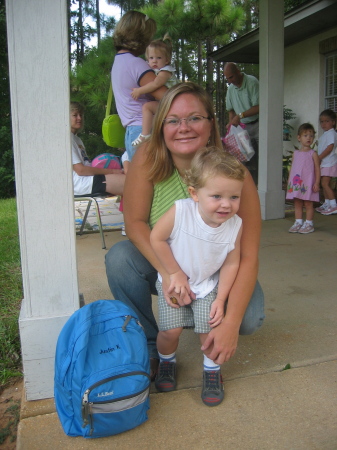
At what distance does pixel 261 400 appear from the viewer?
1.85 metres

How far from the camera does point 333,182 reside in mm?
6617

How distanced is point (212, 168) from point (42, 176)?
0.66 m

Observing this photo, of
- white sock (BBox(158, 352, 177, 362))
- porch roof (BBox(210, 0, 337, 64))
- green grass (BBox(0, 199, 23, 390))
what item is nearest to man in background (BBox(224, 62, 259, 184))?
porch roof (BBox(210, 0, 337, 64))

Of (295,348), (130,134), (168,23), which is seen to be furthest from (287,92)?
(295,348)

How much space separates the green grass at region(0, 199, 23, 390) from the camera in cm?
227

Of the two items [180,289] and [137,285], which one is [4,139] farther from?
[180,289]

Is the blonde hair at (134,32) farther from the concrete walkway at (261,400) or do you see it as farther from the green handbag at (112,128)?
the concrete walkway at (261,400)

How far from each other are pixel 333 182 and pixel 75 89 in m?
6.61

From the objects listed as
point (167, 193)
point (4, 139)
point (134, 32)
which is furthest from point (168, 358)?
point (4, 139)

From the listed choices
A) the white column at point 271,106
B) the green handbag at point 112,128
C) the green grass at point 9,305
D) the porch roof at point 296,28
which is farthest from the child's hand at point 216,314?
the porch roof at point 296,28

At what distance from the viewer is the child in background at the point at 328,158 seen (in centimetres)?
573

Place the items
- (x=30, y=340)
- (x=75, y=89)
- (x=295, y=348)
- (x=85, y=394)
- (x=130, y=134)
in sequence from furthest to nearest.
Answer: (x=75, y=89) → (x=130, y=134) → (x=295, y=348) → (x=30, y=340) → (x=85, y=394)

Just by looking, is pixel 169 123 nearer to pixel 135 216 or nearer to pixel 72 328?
pixel 135 216

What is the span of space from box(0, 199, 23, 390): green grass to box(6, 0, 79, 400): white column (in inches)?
16.6
